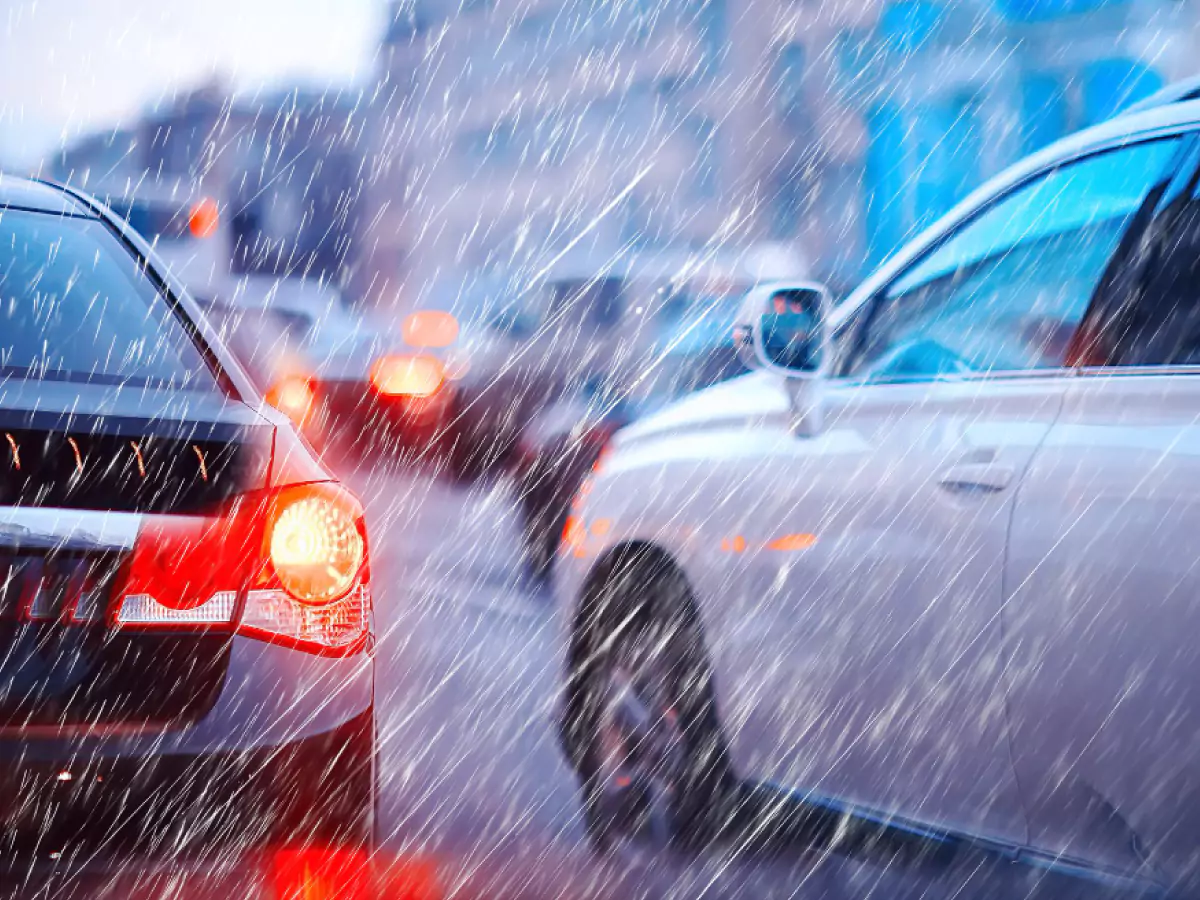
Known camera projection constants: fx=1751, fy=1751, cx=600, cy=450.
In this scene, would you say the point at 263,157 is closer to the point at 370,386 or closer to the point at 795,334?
the point at 370,386

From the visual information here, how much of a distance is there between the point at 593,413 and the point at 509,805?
5.66 metres

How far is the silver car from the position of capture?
9.11 ft

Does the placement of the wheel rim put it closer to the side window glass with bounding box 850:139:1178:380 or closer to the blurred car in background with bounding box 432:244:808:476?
the side window glass with bounding box 850:139:1178:380

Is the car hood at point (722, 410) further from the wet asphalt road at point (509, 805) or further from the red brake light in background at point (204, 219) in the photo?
the red brake light in background at point (204, 219)

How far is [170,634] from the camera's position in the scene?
2637 mm

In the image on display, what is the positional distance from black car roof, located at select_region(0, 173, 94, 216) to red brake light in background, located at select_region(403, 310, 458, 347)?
9023mm

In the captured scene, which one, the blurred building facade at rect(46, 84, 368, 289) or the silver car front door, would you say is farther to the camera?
the blurred building facade at rect(46, 84, 368, 289)

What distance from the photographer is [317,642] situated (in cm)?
280

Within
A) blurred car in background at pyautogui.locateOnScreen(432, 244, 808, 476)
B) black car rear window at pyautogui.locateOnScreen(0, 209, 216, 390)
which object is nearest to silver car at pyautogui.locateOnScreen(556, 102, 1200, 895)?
black car rear window at pyautogui.locateOnScreen(0, 209, 216, 390)

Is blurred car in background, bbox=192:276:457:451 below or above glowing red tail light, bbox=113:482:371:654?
below

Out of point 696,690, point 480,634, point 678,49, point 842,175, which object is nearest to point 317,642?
point 696,690

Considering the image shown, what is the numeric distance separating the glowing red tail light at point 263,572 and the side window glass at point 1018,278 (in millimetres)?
1339

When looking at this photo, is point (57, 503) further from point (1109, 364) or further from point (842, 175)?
point (842, 175)

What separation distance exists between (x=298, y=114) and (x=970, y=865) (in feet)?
257
